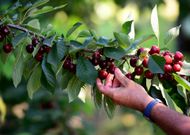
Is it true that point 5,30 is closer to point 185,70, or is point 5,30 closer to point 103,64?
point 103,64

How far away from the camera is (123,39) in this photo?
172 centimetres

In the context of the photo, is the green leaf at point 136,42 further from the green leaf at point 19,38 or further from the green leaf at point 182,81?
the green leaf at point 19,38

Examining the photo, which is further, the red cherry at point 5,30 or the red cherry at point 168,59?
the red cherry at point 5,30

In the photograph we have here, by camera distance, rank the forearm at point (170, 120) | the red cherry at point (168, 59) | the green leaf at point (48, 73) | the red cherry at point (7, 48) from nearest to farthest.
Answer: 1. the forearm at point (170, 120)
2. the red cherry at point (168, 59)
3. the green leaf at point (48, 73)
4. the red cherry at point (7, 48)

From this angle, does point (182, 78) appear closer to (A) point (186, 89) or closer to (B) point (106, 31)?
(A) point (186, 89)

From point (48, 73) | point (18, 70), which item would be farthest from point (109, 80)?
point (18, 70)

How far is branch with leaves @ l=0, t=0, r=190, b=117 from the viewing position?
67.5 inches

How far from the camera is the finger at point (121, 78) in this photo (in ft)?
5.47

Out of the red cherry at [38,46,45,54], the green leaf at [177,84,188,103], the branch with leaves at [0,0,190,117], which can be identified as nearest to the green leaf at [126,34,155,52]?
the branch with leaves at [0,0,190,117]

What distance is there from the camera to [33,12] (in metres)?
1.98

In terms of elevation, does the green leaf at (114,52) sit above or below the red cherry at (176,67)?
above

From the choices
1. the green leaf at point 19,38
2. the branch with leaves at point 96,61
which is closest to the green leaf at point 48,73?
the branch with leaves at point 96,61

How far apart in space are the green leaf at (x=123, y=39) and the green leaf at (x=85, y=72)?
5.2 inches

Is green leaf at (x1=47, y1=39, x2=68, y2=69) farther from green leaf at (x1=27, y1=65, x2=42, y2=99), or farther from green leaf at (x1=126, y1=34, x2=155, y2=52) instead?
green leaf at (x1=126, y1=34, x2=155, y2=52)
